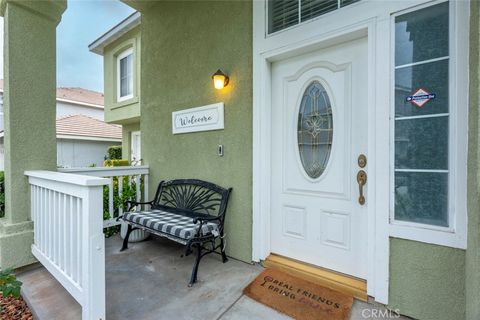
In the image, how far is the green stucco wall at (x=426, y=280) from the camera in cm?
160

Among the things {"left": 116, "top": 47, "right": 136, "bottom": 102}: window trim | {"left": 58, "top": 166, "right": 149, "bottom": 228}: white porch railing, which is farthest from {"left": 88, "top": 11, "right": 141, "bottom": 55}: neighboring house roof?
{"left": 58, "top": 166, "right": 149, "bottom": 228}: white porch railing

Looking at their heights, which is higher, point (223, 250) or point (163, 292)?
point (223, 250)

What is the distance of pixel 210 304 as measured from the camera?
76.0 inches

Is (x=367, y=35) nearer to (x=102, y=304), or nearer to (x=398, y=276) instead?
(x=398, y=276)

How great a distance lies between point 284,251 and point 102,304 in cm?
166

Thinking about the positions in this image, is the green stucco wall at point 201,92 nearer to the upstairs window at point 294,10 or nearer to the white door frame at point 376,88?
the upstairs window at point 294,10

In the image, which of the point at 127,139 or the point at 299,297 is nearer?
the point at 299,297

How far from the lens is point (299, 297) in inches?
78.6

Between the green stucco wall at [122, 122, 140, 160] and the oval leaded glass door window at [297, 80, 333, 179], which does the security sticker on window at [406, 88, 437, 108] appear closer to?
the oval leaded glass door window at [297, 80, 333, 179]

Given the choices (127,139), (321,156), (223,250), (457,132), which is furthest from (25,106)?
(127,139)

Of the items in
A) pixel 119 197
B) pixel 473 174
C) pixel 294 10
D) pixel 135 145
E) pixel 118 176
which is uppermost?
pixel 294 10

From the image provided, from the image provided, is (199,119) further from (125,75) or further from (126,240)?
(125,75)

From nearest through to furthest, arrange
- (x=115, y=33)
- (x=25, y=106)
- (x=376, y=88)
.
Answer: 1. (x=376, y=88)
2. (x=25, y=106)
3. (x=115, y=33)

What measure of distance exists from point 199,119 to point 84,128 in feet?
32.9
